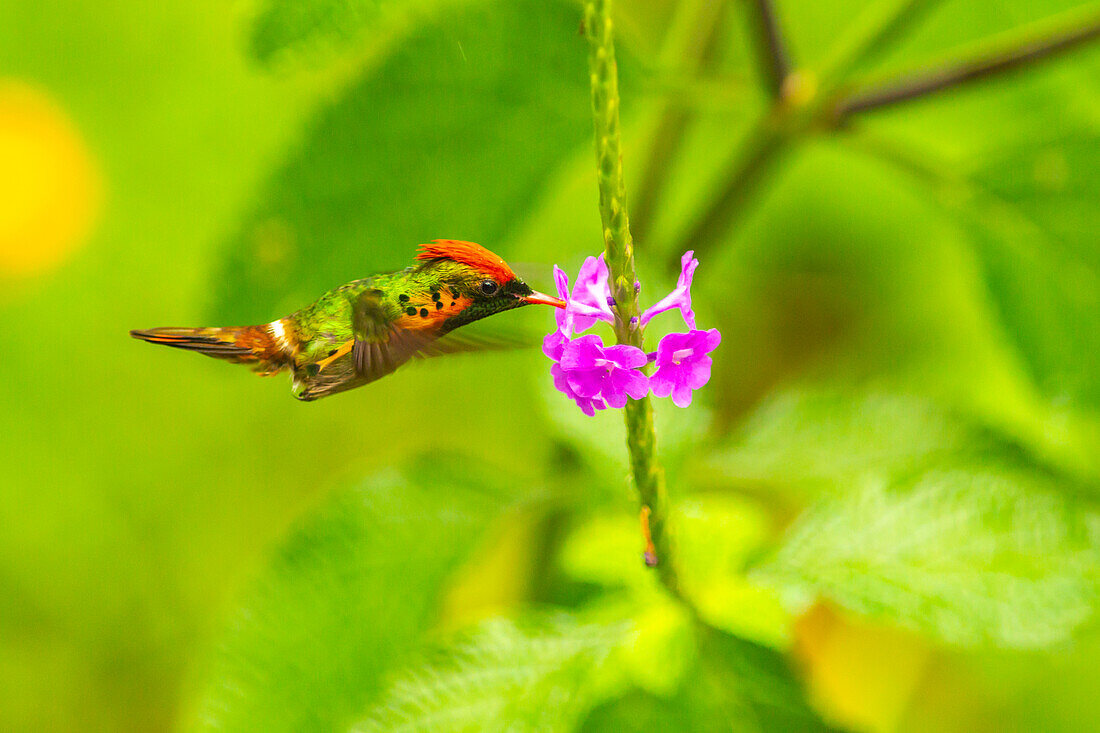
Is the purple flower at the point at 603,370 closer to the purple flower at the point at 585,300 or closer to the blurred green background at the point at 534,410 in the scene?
the purple flower at the point at 585,300

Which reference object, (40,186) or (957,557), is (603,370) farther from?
(40,186)

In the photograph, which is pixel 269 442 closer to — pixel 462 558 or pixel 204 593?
pixel 204 593

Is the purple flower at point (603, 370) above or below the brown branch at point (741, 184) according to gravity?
below

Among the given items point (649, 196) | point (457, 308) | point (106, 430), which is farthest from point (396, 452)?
point (457, 308)

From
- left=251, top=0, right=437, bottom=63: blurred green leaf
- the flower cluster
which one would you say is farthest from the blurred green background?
the flower cluster

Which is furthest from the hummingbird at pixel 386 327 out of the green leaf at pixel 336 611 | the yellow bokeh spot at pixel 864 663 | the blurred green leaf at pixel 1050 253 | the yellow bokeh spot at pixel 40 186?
the yellow bokeh spot at pixel 40 186
